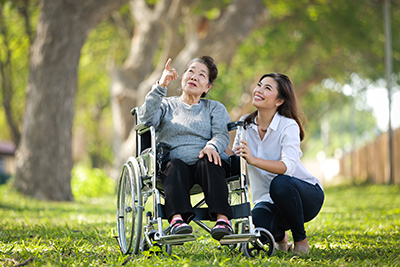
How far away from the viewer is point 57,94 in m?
8.92

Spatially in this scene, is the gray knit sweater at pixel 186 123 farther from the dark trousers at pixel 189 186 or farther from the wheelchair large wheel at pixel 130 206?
the wheelchair large wheel at pixel 130 206

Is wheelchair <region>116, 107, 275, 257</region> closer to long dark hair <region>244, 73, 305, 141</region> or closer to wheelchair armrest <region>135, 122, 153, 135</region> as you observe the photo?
wheelchair armrest <region>135, 122, 153, 135</region>

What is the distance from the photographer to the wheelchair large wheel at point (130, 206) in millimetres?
3301

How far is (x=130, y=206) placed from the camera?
12.3 feet

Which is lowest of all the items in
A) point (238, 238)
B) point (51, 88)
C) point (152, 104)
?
point (238, 238)

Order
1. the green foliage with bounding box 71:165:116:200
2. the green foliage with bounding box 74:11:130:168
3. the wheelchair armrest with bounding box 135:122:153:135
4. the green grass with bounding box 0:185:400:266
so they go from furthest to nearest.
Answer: the green foliage with bounding box 74:11:130:168
the green foliage with bounding box 71:165:116:200
the wheelchair armrest with bounding box 135:122:153:135
the green grass with bounding box 0:185:400:266

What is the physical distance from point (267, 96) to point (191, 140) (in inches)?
27.1

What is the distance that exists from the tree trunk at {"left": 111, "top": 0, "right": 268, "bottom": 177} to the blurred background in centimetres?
3

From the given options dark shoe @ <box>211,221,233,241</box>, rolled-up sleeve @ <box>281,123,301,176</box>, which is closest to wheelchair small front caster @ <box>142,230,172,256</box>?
dark shoe @ <box>211,221,233,241</box>

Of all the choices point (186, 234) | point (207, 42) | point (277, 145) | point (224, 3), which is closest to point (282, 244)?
point (277, 145)

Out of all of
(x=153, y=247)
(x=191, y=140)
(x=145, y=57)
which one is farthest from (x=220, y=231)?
(x=145, y=57)

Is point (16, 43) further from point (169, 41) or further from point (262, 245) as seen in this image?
point (262, 245)

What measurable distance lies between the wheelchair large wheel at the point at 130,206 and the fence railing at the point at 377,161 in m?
11.9

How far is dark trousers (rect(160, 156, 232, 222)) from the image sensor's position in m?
3.23
